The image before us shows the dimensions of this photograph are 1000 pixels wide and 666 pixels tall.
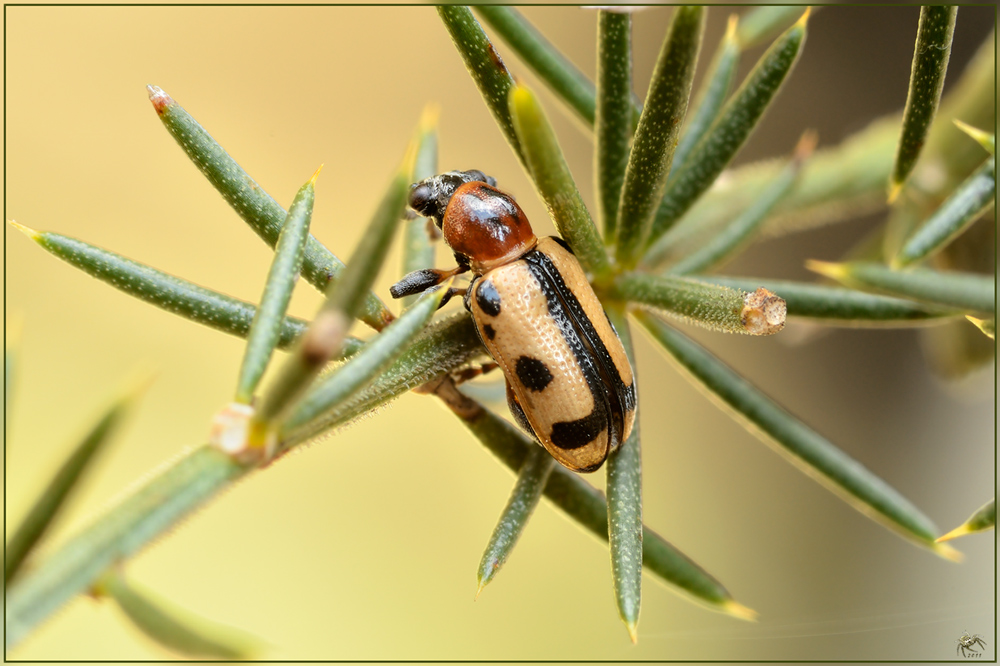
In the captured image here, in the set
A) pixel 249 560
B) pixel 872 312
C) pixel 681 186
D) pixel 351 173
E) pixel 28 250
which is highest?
pixel 351 173

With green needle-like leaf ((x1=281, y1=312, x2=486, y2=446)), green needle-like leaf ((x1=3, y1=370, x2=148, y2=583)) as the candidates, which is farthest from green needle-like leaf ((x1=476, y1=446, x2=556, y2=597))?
green needle-like leaf ((x1=3, y1=370, x2=148, y2=583))

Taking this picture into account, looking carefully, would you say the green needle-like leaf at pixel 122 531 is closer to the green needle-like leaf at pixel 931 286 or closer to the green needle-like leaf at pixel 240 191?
the green needle-like leaf at pixel 240 191

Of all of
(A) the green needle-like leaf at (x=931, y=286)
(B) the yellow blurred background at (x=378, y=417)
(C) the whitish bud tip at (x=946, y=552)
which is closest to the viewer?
(A) the green needle-like leaf at (x=931, y=286)

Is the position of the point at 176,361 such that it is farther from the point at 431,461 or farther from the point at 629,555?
the point at 629,555

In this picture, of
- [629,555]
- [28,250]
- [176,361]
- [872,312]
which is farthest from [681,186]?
[28,250]

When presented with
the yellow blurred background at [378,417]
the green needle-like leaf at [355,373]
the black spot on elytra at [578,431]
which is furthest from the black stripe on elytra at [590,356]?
the yellow blurred background at [378,417]

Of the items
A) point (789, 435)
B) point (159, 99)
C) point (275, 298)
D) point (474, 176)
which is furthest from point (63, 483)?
point (789, 435)
